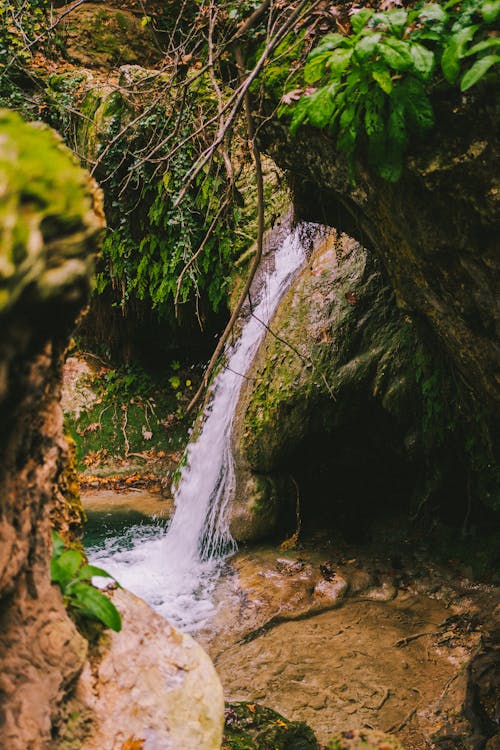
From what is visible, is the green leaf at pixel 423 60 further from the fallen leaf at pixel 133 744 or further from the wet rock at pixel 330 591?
the wet rock at pixel 330 591

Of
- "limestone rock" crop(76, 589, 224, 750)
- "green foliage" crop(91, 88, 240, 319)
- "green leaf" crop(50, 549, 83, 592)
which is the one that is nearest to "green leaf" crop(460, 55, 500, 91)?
"green leaf" crop(50, 549, 83, 592)

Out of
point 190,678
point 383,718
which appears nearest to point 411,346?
point 383,718

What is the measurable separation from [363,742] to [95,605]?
93 cm

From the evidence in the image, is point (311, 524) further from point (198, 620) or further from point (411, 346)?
point (411, 346)

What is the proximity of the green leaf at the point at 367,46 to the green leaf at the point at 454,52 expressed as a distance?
279 millimetres

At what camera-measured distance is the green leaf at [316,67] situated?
103 inches

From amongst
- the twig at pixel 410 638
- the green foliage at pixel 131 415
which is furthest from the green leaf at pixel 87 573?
the green foliage at pixel 131 415

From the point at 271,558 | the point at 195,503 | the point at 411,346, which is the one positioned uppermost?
the point at 411,346

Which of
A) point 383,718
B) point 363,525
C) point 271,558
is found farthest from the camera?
point 363,525

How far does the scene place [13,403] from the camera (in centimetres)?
132

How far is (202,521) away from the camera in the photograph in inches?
235

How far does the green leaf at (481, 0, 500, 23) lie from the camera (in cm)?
213

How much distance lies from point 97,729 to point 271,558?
4.00 meters

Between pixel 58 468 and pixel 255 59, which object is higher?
pixel 255 59
